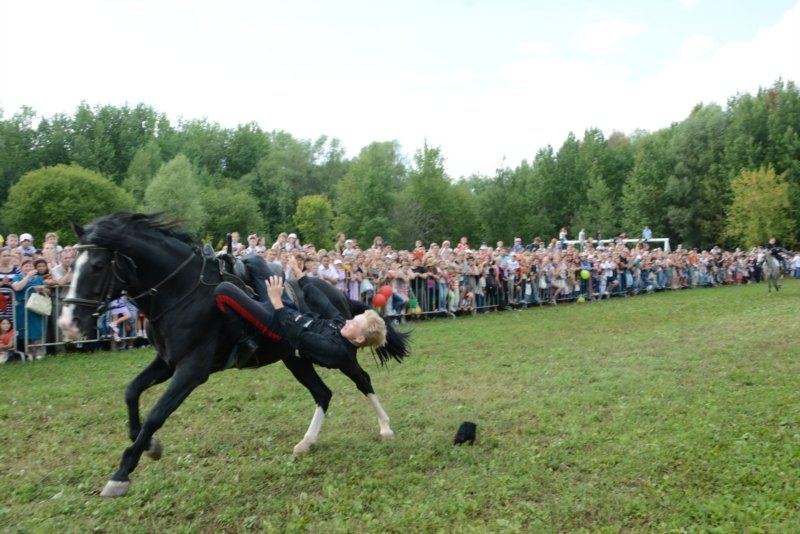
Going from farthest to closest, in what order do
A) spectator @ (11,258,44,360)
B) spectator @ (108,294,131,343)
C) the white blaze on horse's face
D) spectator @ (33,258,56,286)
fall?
spectator @ (108,294,131,343) → spectator @ (33,258,56,286) → spectator @ (11,258,44,360) → the white blaze on horse's face

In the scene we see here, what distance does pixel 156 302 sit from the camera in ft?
17.1

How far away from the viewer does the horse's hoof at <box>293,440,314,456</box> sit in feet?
18.9

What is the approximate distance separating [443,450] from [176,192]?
174 ft

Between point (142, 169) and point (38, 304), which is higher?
point (142, 169)

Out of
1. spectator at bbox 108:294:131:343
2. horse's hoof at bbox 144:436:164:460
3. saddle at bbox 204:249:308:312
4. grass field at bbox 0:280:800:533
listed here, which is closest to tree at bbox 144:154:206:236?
spectator at bbox 108:294:131:343

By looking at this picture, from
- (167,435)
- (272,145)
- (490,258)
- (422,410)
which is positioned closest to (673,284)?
(490,258)

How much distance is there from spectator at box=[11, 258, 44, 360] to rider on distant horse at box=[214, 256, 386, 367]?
7294 mm

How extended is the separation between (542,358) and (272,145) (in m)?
72.3

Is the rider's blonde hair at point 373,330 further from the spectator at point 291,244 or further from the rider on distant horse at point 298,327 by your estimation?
the spectator at point 291,244

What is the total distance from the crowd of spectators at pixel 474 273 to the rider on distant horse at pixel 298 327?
178cm

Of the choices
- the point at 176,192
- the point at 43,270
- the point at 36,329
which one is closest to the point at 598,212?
the point at 176,192

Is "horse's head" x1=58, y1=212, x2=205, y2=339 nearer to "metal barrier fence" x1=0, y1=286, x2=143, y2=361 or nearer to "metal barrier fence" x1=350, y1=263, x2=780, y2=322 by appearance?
"metal barrier fence" x1=0, y1=286, x2=143, y2=361

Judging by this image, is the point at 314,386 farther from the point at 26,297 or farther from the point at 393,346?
the point at 26,297

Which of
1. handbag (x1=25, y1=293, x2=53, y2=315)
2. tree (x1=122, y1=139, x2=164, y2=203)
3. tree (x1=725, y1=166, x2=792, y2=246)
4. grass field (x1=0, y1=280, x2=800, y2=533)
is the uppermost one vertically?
tree (x1=122, y1=139, x2=164, y2=203)
